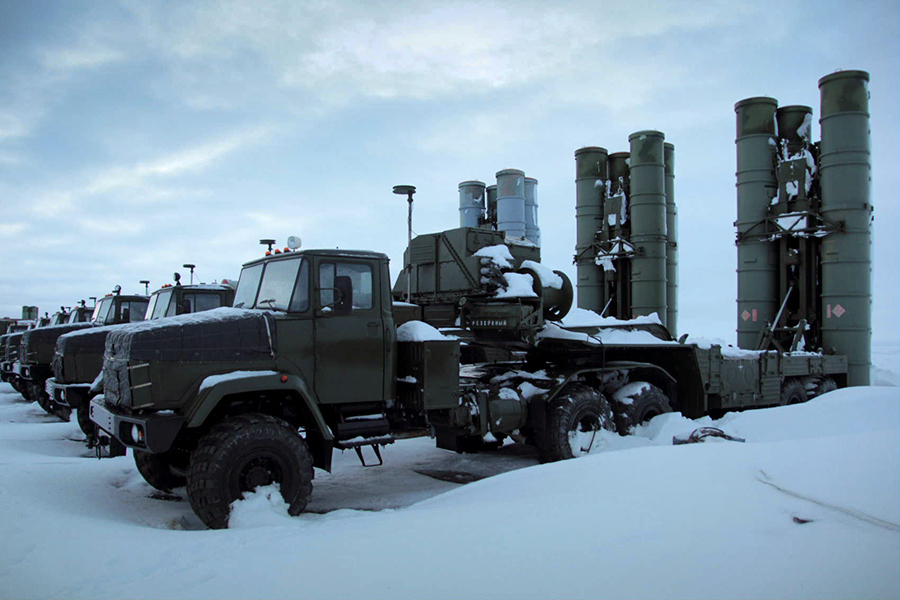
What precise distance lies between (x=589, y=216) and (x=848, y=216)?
6640 mm

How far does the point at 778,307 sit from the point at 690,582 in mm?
13500

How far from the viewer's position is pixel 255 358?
5.96 meters

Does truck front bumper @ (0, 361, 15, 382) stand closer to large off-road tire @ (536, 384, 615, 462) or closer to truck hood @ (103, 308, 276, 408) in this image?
truck hood @ (103, 308, 276, 408)

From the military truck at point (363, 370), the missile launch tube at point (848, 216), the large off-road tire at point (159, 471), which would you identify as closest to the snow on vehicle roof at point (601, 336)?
the military truck at point (363, 370)

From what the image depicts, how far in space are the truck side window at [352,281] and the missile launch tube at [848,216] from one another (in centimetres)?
1163

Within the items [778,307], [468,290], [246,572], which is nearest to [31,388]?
[468,290]

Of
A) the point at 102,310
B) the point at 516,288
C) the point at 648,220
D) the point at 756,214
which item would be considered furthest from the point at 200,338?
the point at 648,220

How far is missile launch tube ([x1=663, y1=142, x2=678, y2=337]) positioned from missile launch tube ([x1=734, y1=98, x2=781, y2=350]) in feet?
11.7

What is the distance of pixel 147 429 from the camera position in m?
5.34

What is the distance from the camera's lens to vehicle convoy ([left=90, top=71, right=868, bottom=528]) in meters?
5.65

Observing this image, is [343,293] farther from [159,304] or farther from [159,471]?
[159,304]

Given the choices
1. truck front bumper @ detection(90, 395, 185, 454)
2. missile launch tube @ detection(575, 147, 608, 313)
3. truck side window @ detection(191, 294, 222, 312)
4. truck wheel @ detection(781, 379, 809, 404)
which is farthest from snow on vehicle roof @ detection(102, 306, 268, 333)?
missile launch tube @ detection(575, 147, 608, 313)

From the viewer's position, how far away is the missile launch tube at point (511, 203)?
16.8 meters

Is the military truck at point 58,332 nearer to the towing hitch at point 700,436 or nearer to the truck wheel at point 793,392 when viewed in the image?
the towing hitch at point 700,436
